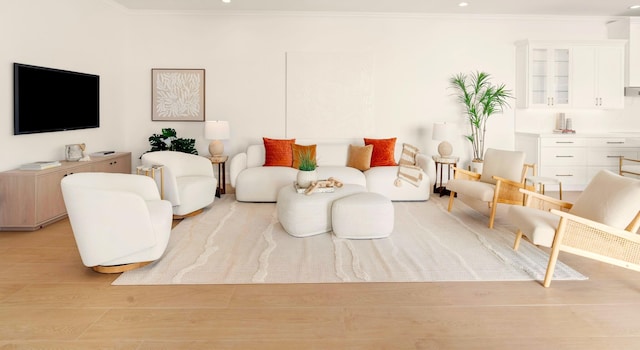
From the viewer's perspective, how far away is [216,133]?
6309 mm

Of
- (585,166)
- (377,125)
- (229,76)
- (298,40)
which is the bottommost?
(585,166)

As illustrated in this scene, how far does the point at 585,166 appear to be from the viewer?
263 inches

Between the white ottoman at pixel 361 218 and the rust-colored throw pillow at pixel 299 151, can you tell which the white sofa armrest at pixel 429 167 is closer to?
the rust-colored throw pillow at pixel 299 151

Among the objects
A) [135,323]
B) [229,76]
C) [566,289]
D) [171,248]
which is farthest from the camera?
[229,76]

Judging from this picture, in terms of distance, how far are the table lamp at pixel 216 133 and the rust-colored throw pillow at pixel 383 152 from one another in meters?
2.30

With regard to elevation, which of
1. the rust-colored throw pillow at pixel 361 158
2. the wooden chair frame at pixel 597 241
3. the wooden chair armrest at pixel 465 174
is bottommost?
the wooden chair frame at pixel 597 241

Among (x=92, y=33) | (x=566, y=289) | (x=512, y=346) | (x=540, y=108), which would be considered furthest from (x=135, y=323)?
(x=540, y=108)

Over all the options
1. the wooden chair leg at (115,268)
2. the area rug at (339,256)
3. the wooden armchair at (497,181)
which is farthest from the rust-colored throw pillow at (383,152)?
the wooden chair leg at (115,268)

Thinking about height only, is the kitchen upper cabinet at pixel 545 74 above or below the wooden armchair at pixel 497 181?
above

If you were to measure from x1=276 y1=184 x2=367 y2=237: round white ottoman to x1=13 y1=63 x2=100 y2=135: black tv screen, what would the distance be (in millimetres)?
2970

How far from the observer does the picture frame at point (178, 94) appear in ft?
22.7

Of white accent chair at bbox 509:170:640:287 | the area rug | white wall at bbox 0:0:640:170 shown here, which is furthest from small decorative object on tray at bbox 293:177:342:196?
white wall at bbox 0:0:640:170

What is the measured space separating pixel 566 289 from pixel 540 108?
483 cm

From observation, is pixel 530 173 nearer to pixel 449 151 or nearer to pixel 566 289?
pixel 449 151
